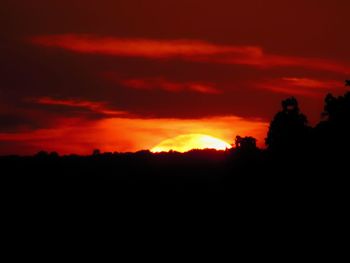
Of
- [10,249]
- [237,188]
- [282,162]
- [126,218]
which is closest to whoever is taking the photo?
[10,249]

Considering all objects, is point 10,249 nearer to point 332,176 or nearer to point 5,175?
point 5,175

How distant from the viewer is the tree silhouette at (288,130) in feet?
111

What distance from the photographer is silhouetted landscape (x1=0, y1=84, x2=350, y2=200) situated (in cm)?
3028

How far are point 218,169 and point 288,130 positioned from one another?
5950mm

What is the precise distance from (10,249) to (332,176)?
13.1m

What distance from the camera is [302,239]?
2686 centimetres

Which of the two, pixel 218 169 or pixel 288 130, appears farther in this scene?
pixel 288 130

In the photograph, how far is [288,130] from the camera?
37.2 metres

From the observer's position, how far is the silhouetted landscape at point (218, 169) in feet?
99.3

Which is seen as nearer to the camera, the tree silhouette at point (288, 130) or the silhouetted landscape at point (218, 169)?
the silhouetted landscape at point (218, 169)

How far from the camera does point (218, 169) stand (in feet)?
108

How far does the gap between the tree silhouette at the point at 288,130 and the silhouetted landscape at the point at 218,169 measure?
0.24 ft

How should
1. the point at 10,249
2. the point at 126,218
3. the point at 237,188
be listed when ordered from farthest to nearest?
the point at 237,188
the point at 126,218
the point at 10,249

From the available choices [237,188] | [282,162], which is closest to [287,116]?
[282,162]
